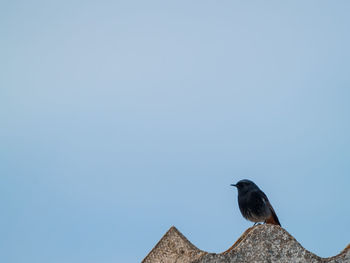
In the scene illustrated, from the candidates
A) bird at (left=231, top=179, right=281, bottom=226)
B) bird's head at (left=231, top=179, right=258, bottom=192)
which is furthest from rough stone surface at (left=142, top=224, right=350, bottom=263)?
bird's head at (left=231, top=179, right=258, bottom=192)

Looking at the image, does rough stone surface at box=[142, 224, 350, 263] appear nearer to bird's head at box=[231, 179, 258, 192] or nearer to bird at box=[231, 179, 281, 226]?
bird at box=[231, 179, 281, 226]

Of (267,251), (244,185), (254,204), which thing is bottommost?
(267,251)

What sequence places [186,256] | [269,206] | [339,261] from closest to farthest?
[339,261] → [186,256] → [269,206]

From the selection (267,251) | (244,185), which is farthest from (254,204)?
(267,251)

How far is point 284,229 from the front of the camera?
609 cm

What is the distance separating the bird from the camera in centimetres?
980

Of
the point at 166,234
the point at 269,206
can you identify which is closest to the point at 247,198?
the point at 269,206

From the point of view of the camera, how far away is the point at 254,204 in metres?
9.82

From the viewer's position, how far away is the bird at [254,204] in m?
9.80

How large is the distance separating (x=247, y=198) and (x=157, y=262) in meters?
3.55

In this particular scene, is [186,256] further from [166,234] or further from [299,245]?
[299,245]

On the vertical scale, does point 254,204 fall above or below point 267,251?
above

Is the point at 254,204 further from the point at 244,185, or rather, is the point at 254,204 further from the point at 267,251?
the point at 267,251

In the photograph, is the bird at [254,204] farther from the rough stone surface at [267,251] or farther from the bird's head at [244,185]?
the rough stone surface at [267,251]
